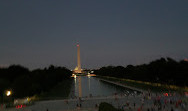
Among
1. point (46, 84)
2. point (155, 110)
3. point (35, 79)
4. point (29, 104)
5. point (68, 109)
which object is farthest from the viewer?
point (46, 84)

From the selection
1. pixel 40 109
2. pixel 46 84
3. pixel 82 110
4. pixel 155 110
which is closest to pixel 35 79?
pixel 46 84

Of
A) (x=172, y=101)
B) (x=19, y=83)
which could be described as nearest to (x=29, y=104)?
(x=19, y=83)

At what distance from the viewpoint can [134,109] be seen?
2525 cm

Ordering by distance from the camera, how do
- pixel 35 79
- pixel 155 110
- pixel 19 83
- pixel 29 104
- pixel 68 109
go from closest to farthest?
pixel 155 110 < pixel 68 109 < pixel 29 104 < pixel 19 83 < pixel 35 79

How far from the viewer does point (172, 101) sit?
90.5 ft

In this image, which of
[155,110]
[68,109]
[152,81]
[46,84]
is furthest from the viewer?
[152,81]

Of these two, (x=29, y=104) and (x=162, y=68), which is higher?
(x=162, y=68)

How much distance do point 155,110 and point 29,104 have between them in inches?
833

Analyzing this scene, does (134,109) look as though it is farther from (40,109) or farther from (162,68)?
(162,68)

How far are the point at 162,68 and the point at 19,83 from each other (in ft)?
122

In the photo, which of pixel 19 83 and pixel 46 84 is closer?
pixel 19 83


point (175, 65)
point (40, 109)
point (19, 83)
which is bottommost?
point (40, 109)

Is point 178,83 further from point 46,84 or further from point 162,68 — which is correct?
point 46,84

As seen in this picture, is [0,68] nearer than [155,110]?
No
